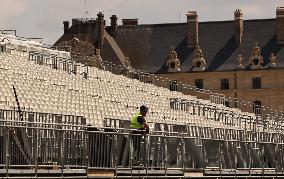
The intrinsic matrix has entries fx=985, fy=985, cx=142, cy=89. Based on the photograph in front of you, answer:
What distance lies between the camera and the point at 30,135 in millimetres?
23359

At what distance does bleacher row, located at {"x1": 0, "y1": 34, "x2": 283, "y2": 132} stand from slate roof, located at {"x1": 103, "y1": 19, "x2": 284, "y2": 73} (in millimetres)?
55411

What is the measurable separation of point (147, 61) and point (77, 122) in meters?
102

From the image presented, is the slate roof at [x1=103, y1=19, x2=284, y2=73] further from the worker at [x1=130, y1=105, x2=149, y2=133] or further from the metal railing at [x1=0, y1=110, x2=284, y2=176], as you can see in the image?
the worker at [x1=130, y1=105, x2=149, y2=133]

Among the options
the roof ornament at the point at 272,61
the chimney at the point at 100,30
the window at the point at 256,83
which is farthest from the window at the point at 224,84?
the chimney at the point at 100,30

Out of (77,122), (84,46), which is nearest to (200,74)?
(84,46)

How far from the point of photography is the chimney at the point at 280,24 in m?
127

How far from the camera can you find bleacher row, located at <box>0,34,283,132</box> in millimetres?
43241

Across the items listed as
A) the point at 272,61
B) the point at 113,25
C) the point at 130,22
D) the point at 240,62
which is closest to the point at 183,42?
the point at 130,22

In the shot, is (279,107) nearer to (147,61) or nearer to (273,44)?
(273,44)

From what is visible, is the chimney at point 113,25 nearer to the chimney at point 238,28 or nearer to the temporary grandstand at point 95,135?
the chimney at point 238,28

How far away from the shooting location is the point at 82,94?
5122cm

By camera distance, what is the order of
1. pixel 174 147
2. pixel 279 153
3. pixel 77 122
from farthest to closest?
1. pixel 279 153
2. pixel 77 122
3. pixel 174 147


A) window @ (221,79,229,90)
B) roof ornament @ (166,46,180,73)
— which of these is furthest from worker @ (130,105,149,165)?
roof ornament @ (166,46,180,73)

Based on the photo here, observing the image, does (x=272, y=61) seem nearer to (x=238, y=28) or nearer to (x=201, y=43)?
(x=238, y=28)
